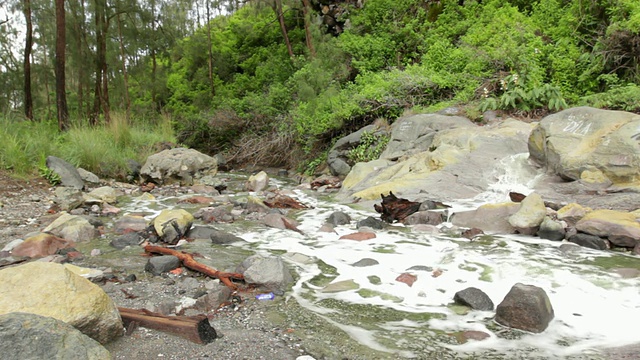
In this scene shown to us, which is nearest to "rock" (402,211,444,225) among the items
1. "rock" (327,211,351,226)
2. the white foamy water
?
the white foamy water

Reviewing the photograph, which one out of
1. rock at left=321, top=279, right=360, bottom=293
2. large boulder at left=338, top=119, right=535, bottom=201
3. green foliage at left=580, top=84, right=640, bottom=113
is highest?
green foliage at left=580, top=84, right=640, bottom=113

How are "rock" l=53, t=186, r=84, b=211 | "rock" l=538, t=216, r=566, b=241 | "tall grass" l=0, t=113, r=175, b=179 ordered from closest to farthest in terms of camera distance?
1. "rock" l=538, t=216, r=566, b=241
2. "rock" l=53, t=186, r=84, b=211
3. "tall grass" l=0, t=113, r=175, b=179

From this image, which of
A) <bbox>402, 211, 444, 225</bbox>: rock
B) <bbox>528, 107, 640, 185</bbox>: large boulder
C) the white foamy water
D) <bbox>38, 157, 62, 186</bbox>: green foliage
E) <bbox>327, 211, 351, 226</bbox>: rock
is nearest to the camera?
the white foamy water

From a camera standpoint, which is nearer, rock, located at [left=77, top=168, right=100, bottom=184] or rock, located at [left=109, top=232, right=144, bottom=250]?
rock, located at [left=109, top=232, right=144, bottom=250]

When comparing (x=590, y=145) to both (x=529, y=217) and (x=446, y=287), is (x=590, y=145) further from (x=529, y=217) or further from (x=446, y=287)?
(x=446, y=287)

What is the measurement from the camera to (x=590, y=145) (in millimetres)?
7152

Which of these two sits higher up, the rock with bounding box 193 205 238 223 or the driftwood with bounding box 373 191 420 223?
the driftwood with bounding box 373 191 420 223

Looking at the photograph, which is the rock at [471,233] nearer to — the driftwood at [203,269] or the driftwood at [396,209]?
the driftwood at [396,209]

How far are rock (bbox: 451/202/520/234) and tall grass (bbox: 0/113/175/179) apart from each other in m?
8.31

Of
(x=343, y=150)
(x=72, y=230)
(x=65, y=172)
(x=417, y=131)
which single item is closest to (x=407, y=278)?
(x=72, y=230)

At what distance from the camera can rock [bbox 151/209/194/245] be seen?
17.5 ft

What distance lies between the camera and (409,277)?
4.03 m

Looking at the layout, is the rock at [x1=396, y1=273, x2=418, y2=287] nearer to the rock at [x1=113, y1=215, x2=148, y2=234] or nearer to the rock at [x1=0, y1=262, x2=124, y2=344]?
the rock at [x1=0, y1=262, x2=124, y2=344]

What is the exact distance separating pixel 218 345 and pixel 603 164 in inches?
256
